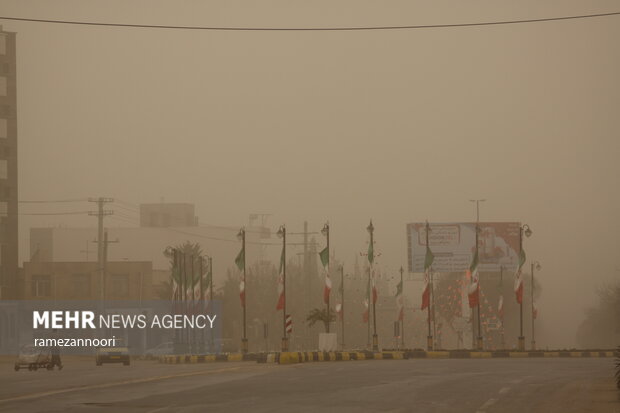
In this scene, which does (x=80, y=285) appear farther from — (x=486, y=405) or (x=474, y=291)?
(x=486, y=405)

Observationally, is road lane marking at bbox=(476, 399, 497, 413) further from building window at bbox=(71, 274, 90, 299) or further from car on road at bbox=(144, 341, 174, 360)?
building window at bbox=(71, 274, 90, 299)

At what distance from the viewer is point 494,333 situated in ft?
465

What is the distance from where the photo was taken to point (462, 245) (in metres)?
114

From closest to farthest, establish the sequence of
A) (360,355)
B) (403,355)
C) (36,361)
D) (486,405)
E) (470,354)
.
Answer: (486,405) → (360,355) → (403,355) → (36,361) → (470,354)

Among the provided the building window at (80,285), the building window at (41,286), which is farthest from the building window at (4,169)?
the building window at (80,285)

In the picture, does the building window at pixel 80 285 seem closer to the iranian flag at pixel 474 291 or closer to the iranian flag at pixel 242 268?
the iranian flag at pixel 242 268

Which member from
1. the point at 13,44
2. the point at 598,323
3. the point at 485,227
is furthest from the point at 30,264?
the point at 598,323

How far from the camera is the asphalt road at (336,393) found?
21.5 metres

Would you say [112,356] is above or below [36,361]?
below

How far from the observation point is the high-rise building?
11288 cm

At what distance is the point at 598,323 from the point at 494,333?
87.8 ft

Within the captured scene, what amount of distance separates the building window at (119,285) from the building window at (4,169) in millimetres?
27411

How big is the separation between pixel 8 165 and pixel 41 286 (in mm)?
20982

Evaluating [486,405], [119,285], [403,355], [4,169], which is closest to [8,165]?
[4,169]
